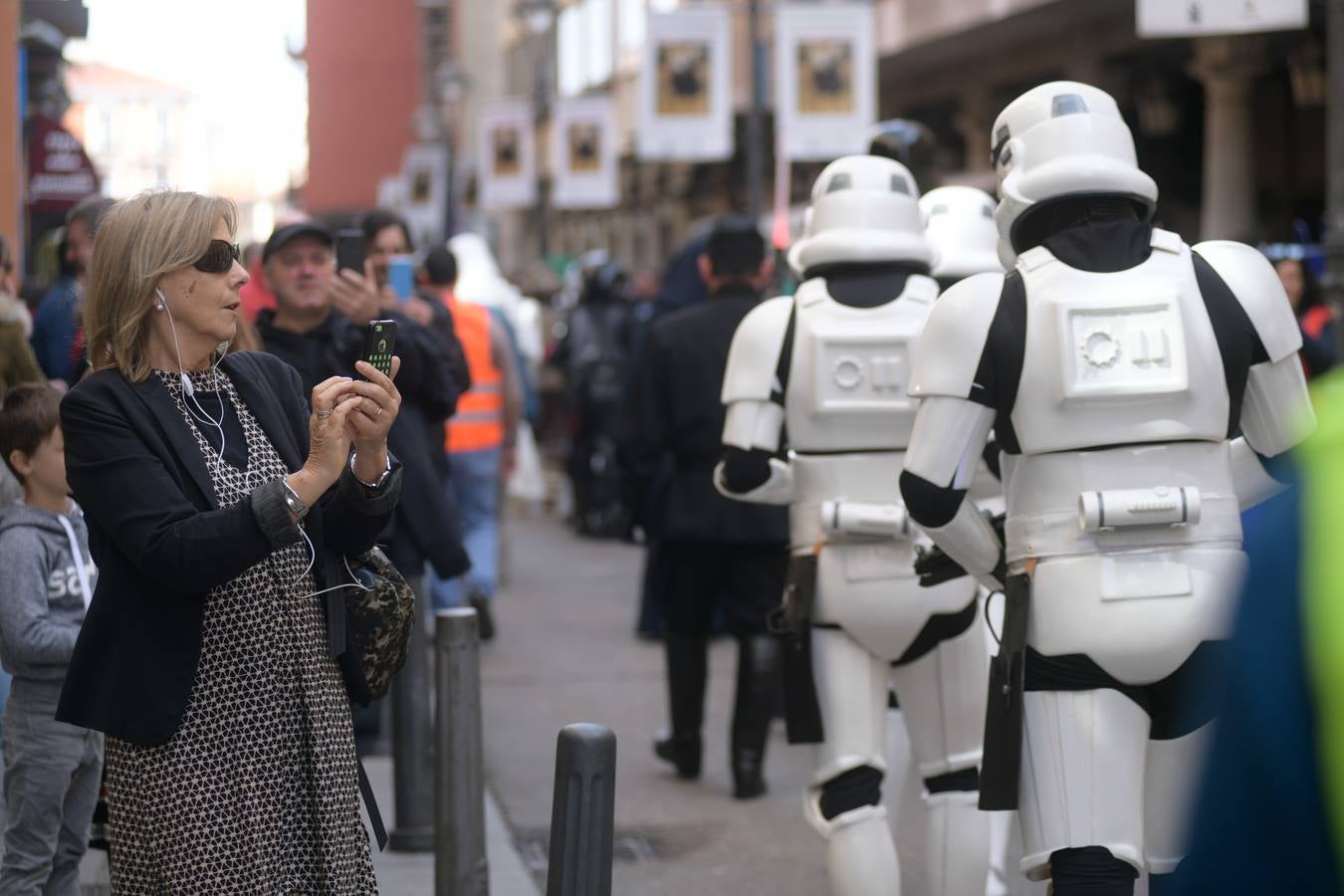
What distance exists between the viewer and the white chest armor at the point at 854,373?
5406 mm

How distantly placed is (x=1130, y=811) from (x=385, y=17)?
83707 millimetres

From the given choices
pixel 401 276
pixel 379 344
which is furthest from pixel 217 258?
pixel 401 276

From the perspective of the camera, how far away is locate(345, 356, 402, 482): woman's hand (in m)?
3.39

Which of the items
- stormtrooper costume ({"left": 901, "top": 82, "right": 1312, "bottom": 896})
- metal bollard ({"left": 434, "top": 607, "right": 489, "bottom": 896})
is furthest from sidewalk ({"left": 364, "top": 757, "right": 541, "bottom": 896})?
stormtrooper costume ({"left": 901, "top": 82, "right": 1312, "bottom": 896})

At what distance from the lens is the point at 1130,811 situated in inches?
160

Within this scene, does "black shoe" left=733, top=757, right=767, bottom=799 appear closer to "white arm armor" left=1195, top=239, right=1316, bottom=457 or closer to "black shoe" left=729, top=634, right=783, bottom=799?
"black shoe" left=729, top=634, right=783, bottom=799

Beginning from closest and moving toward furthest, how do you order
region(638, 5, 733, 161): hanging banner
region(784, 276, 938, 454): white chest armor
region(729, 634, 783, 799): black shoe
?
region(784, 276, 938, 454): white chest armor → region(729, 634, 783, 799): black shoe → region(638, 5, 733, 161): hanging banner

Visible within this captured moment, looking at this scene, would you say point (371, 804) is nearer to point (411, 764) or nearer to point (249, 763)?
point (249, 763)

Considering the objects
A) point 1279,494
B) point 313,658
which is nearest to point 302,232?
point 313,658

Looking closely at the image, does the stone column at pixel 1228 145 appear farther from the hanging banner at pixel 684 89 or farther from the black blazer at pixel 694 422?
the black blazer at pixel 694 422

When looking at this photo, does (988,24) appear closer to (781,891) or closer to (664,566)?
(664,566)

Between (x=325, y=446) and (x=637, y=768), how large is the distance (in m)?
5.36

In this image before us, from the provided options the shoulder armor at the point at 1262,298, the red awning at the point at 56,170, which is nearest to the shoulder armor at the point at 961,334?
the shoulder armor at the point at 1262,298

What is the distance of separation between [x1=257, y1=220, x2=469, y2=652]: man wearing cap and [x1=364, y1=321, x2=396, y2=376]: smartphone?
2741 mm
